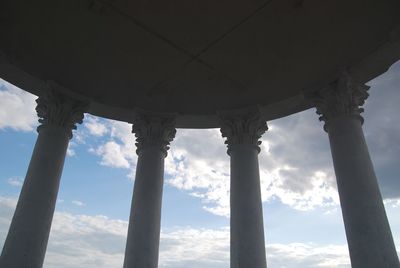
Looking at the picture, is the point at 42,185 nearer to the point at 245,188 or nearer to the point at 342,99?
the point at 245,188

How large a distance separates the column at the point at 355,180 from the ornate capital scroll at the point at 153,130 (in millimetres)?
18905

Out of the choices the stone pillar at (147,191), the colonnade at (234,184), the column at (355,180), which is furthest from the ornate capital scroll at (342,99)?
the stone pillar at (147,191)

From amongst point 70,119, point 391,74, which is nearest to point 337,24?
point 391,74

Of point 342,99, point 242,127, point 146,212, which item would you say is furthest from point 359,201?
point 146,212

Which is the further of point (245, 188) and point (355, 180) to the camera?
point (245, 188)

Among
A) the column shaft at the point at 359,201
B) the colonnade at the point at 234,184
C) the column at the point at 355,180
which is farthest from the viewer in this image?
the colonnade at the point at 234,184

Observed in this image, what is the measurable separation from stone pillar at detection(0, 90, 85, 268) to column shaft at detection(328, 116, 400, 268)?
28860mm

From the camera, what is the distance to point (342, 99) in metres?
36.7

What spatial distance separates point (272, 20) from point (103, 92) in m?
22.3

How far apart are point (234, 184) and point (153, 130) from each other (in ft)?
42.4

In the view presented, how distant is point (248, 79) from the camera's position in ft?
134

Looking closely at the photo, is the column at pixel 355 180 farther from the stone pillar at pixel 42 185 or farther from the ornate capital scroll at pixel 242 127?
the stone pillar at pixel 42 185

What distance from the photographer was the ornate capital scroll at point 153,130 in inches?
1750

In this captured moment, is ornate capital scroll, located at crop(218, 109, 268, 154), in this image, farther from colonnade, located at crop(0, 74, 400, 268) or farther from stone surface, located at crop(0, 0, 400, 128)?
stone surface, located at crop(0, 0, 400, 128)
